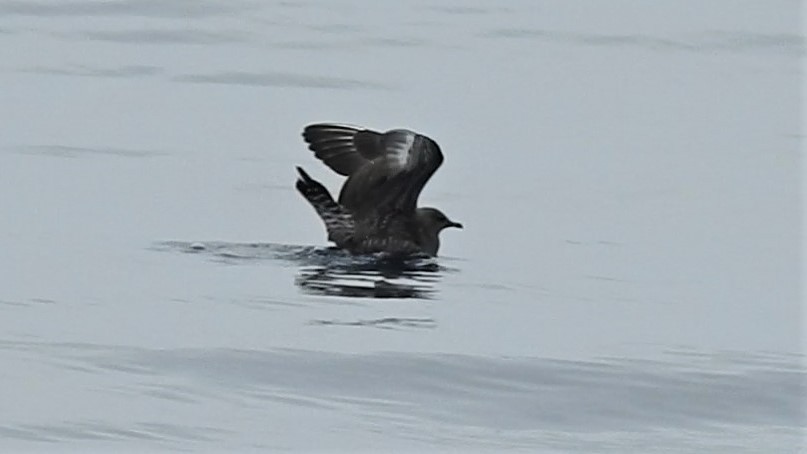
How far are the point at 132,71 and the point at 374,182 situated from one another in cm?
555

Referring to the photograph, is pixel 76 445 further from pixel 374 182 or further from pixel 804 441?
pixel 374 182

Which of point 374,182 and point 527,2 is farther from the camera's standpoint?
point 527,2

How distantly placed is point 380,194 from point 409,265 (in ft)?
2.07

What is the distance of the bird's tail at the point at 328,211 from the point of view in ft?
39.3

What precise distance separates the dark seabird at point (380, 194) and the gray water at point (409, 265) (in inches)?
6.6

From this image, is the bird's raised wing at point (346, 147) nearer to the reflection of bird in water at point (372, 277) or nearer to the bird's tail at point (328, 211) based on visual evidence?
the bird's tail at point (328, 211)

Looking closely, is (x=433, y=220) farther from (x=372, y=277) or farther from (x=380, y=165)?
(x=372, y=277)

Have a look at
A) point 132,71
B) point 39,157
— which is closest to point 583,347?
point 39,157

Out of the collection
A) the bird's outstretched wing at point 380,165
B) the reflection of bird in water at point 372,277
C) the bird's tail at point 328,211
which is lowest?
the reflection of bird in water at point 372,277

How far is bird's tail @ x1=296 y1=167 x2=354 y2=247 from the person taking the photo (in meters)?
12.0

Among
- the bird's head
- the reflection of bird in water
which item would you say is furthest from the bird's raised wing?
the reflection of bird in water

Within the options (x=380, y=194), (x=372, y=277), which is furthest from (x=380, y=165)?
(x=372, y=277)

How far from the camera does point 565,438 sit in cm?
815

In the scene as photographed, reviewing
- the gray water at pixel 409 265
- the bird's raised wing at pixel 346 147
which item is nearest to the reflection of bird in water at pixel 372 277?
the gray water at pixel 409 265
